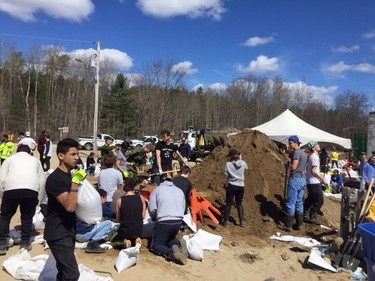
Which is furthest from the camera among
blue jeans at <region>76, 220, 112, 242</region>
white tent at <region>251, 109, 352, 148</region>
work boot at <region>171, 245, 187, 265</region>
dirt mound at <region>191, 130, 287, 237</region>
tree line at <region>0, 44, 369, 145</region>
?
tree line at <region>0, 44, 369, 145</region>

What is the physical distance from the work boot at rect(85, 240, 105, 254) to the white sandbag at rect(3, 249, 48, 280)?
75cm

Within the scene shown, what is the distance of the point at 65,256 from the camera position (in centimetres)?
348

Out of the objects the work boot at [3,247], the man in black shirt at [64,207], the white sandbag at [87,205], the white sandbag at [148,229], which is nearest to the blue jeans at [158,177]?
the white sandbag at [148,229]

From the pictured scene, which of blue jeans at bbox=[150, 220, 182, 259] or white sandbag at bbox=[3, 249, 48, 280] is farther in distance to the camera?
blue jeans at bbox=[150, 220, 182, 259]

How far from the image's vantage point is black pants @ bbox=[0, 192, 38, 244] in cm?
554

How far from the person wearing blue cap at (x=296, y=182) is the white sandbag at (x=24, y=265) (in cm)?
497

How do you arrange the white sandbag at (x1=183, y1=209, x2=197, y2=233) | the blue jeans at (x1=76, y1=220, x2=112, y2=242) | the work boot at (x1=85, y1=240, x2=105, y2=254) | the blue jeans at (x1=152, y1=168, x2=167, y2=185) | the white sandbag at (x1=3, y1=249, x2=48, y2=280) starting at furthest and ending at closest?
the blue jeans at (x1=152, y1=168, x2=167, y2=185), the white sandbag at (x1=183, y1=209, x2=197, y2=233), the blue jeans at (x1=76, y1=220, x2=112, y2=242), the work boot at (x1=85, y1=240, x2=105, y2=254), the white sandbag at (x1=3, y1=249, x2=48, y2=280)

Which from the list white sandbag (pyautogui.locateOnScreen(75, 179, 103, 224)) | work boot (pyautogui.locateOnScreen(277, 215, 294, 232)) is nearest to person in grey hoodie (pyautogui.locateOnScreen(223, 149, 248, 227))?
work boot (pyautogui.locateOnScreen(277, 215, 294, 232))

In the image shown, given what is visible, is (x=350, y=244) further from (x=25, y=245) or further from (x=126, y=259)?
(x=25, y=245)

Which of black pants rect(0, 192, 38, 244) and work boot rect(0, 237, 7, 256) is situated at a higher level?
black pants rect(0, 192, 38, 244)

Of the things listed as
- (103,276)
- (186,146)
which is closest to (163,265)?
(103,276)

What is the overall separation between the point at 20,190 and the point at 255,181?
626 centimetres

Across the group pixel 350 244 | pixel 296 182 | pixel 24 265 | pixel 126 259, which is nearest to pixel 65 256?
pixel 24 265

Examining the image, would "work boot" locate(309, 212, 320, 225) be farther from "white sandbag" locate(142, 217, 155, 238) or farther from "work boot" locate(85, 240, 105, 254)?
"work boot" locate(85, 240, 105, 254)
